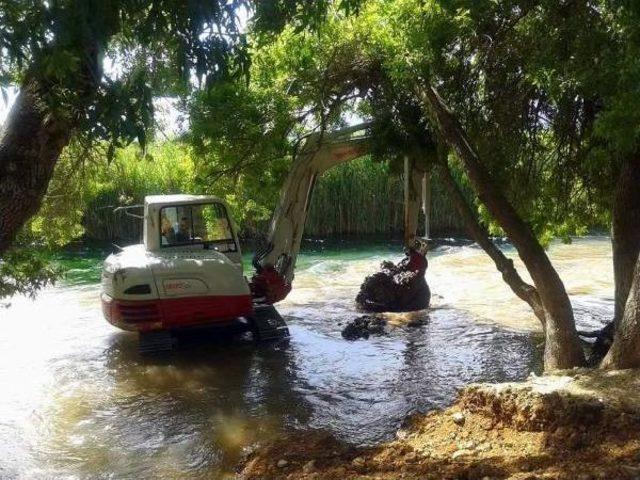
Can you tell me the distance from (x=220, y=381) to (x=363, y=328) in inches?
112

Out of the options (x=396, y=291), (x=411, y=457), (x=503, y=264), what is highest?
(x=503, y=264)

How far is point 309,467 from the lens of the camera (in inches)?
179

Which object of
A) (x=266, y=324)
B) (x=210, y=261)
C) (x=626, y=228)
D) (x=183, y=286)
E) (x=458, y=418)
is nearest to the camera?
(x=458, y=418)

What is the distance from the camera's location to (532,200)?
838cm

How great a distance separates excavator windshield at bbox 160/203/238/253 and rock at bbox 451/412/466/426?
192 inches

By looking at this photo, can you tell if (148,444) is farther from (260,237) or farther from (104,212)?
(104,212)

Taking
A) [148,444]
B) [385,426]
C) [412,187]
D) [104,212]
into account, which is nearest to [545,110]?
[412,187]

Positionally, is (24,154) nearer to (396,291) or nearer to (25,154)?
(25,154)

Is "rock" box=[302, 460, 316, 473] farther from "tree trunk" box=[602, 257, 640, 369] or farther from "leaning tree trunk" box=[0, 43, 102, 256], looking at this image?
"leaning tree trunk" box=[0, 43, 102, 256]

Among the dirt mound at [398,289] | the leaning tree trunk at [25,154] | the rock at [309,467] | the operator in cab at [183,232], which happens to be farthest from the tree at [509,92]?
the rock at [309,467]

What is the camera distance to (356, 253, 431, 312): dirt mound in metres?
11.0

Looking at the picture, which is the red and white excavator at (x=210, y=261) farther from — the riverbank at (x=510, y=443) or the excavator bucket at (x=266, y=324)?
the riverbank at (x=510, y=443)

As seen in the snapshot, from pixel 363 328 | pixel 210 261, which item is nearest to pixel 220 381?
pixel 210 261

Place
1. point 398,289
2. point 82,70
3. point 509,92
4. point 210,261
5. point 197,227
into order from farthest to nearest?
point 398,289, point 197,227, point 210,261, point 509,92, point 82,70
